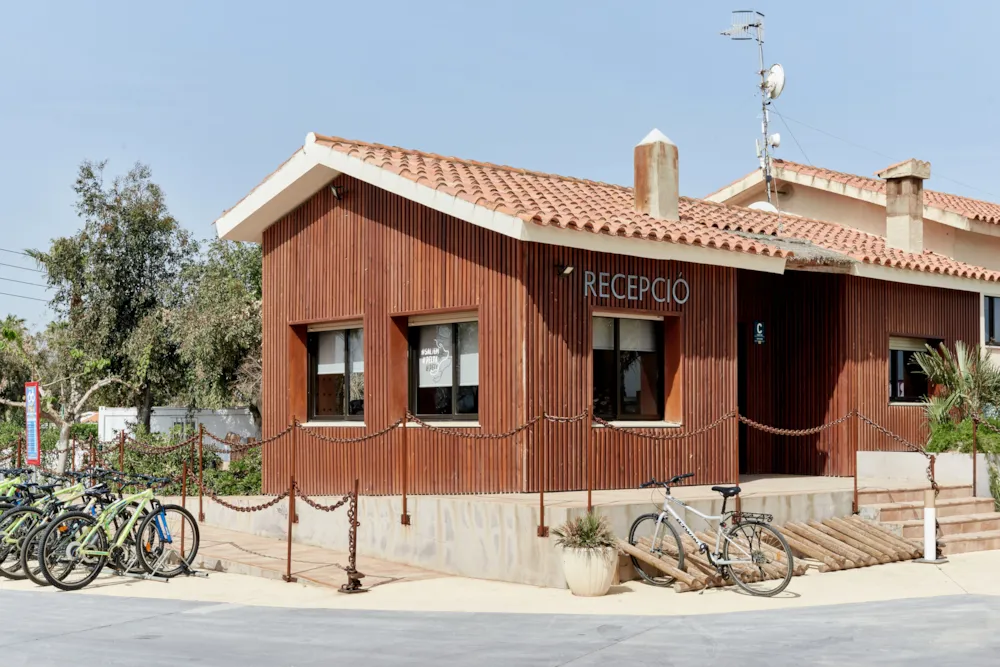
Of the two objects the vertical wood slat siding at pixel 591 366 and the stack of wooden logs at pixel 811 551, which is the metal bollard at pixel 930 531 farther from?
the vertical wood slat siding at pixel 591 366

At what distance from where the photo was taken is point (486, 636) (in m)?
8.66

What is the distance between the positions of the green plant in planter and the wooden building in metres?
0.66

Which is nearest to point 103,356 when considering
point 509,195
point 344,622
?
Answer: point 509,195

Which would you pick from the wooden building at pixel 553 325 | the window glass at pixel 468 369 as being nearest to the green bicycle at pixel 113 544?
the wooden building at pixel 553 325

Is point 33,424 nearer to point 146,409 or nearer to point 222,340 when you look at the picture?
point 222,340

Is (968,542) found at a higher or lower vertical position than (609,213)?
lower

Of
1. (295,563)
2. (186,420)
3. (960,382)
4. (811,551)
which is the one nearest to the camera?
(811,551)

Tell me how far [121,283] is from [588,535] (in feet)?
67.6

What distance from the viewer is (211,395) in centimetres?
2780

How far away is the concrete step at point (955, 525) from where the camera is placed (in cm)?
1405

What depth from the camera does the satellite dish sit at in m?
19.2

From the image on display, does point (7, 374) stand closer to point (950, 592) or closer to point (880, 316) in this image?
point (880, 316)

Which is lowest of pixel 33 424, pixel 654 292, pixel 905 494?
pixel 905 494

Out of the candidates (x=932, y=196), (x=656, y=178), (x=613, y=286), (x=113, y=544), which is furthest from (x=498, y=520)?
(x=932, y=196)
